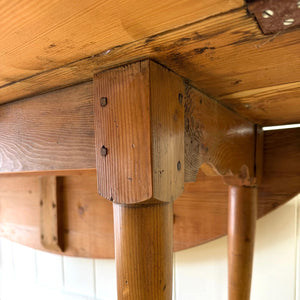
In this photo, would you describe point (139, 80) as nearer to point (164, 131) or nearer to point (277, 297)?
point (164, 131)

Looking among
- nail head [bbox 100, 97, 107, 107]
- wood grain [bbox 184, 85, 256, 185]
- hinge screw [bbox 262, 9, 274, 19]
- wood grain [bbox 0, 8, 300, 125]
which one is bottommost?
wood grain [bbox 184, 85, 256, 185]

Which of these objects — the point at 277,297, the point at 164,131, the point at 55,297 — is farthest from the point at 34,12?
the point at 55,297

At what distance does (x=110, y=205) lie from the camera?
2.87 ft

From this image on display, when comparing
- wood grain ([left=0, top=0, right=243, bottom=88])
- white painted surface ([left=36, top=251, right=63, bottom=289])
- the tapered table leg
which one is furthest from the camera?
white painted surface ([left=36, top=251, right=63, bottom=289])

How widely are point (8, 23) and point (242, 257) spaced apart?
1.99 ft

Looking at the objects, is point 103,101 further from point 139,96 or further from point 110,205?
point 110,205

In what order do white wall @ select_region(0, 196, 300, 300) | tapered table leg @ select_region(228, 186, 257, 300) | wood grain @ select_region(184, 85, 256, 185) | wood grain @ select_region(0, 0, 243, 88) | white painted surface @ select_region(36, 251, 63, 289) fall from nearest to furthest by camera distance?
wood grain @ select_region(0, 0, 243, 88)
wood grain @ select_region(184, 85, 256, 185)
tapered table leg @ select_region(228, 186, 257, 300)
white wall @ select_region(0, 196, 300, 300)
white painted surface @ select_region(36, 251, 63, 289)

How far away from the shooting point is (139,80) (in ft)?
0.76

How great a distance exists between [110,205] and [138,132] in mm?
680

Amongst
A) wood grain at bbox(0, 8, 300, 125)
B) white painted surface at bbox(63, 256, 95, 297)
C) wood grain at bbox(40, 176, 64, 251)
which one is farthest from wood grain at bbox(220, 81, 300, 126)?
white painted surface at bbox(63, 256, 95, 297)

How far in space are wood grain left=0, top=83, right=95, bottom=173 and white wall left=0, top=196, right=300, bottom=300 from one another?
626 millimetres

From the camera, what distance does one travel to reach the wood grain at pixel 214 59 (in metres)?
0.19

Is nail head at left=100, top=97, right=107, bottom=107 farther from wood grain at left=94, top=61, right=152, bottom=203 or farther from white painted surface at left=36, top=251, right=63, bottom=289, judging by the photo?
white painted surface at left=36, top=251, right=63, bottom=289

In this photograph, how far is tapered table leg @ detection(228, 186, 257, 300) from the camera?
0.58m
